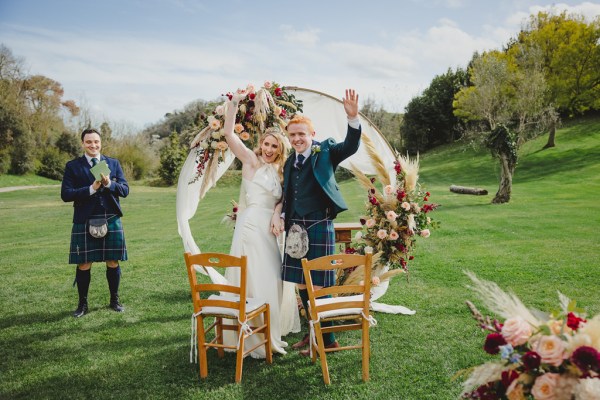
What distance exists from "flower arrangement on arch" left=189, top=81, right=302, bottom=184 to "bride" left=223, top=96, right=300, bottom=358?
0.43m

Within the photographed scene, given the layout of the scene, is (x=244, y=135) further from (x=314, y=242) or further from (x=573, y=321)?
(x=573, y=321)

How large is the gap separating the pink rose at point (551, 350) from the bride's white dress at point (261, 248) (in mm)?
3272

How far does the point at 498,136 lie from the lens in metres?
17.1

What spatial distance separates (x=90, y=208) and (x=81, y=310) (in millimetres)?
1435

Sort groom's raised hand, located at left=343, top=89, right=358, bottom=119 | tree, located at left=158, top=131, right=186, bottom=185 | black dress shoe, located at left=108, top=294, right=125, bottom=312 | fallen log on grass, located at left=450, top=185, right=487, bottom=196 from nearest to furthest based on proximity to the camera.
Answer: groom's raised hand, located at left=343, top=89, right=358, bottom=119, black dress shoe, located at left=108, top=294, right=125, bottom=312, fallen log on grass, located at left=450, top=185, right=487, bottom=196, tree, located at left=158, top=131, right=186, bottom=185

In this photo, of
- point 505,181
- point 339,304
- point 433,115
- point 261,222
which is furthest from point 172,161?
point 339,304

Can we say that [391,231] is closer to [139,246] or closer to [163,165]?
[139,246]

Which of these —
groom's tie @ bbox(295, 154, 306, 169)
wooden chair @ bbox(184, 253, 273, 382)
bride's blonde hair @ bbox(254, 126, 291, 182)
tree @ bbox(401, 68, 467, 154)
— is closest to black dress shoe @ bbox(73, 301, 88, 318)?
wooden chair @ bbox(184, 253, 273, 382)

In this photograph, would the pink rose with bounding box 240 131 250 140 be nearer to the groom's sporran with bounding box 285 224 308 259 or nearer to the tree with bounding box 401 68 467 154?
the groom's sporran with bounding box 285 224 308 259

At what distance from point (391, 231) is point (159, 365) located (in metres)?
3.10

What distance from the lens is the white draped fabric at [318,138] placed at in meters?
5.96

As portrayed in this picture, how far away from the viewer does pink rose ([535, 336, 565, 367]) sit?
1.88 m

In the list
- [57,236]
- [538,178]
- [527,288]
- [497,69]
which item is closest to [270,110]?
[527,288]

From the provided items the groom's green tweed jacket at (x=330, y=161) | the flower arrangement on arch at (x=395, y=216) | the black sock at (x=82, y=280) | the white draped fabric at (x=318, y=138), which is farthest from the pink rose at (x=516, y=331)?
the black sock at (x=82, y=280)
